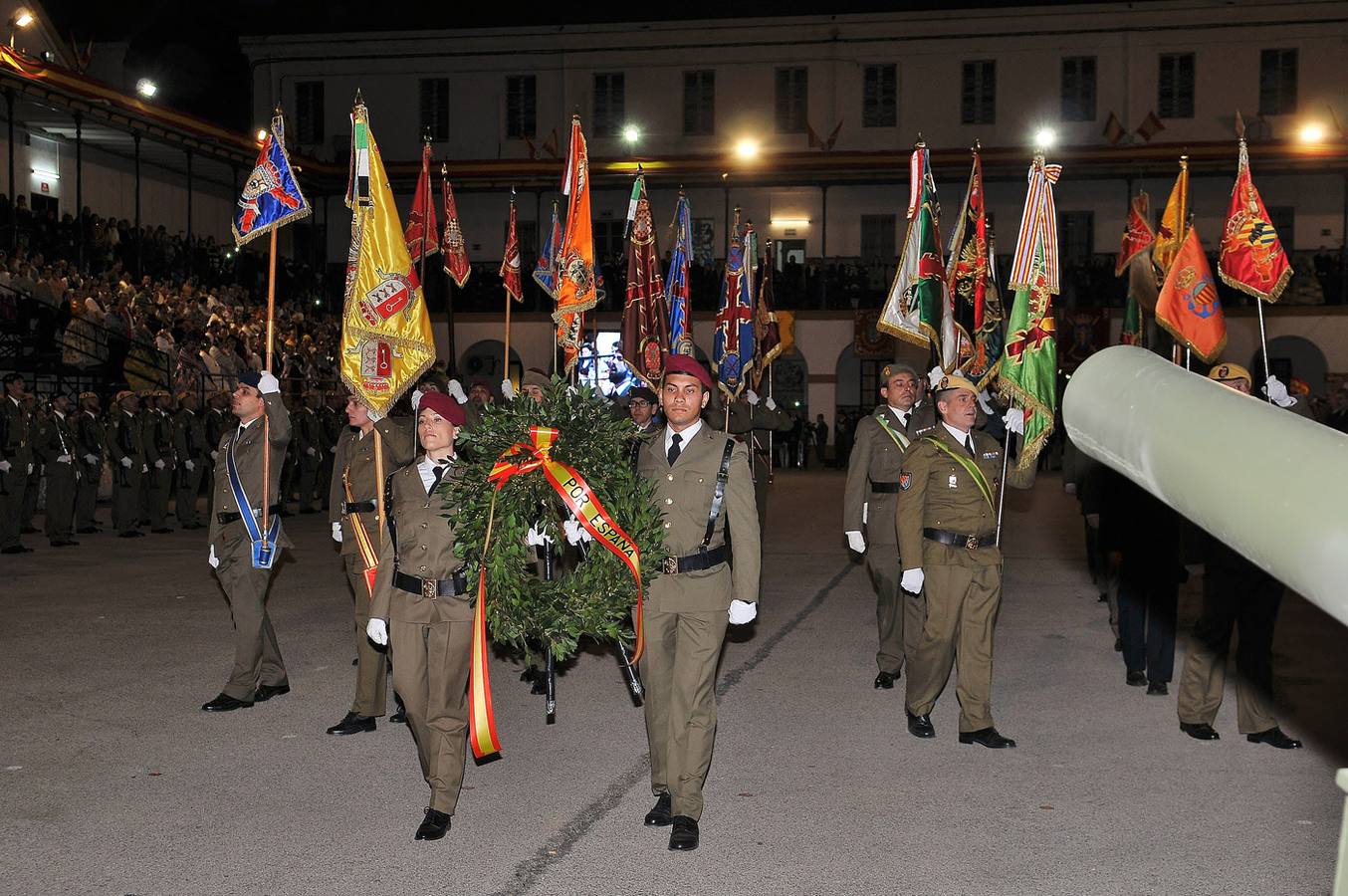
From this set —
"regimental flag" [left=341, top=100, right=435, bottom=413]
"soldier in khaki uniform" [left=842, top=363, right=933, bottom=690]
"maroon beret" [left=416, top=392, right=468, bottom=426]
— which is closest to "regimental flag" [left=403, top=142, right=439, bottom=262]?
"regimental flag" [left=341, top=100, right=435, bottom=413]

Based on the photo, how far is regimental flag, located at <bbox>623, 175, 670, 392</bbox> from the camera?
47.3ft

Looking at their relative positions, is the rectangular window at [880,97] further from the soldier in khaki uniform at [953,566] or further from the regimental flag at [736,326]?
the soldier in khaki uniform at [953,566]

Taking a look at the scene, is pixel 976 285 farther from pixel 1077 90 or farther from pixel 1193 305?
pixel 1077 90

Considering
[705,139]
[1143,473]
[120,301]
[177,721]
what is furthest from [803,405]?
[1143,473]

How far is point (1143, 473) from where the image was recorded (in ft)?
3.12

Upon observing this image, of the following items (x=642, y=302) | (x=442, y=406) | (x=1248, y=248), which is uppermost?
(x=1248, y=248)

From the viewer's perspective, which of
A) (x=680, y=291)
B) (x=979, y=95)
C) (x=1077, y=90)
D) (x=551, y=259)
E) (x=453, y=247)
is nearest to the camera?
(x=680, y=291)

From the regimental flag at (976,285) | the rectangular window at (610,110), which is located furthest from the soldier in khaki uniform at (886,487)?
the rectangular window at (610,110)

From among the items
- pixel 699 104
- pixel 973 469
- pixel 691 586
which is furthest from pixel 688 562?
pixel 699 104

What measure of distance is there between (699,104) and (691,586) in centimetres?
3850

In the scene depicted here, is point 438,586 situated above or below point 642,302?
below

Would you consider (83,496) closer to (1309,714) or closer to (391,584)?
(391,584)

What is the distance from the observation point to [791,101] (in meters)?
42.5

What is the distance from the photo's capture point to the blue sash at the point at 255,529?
859cm
